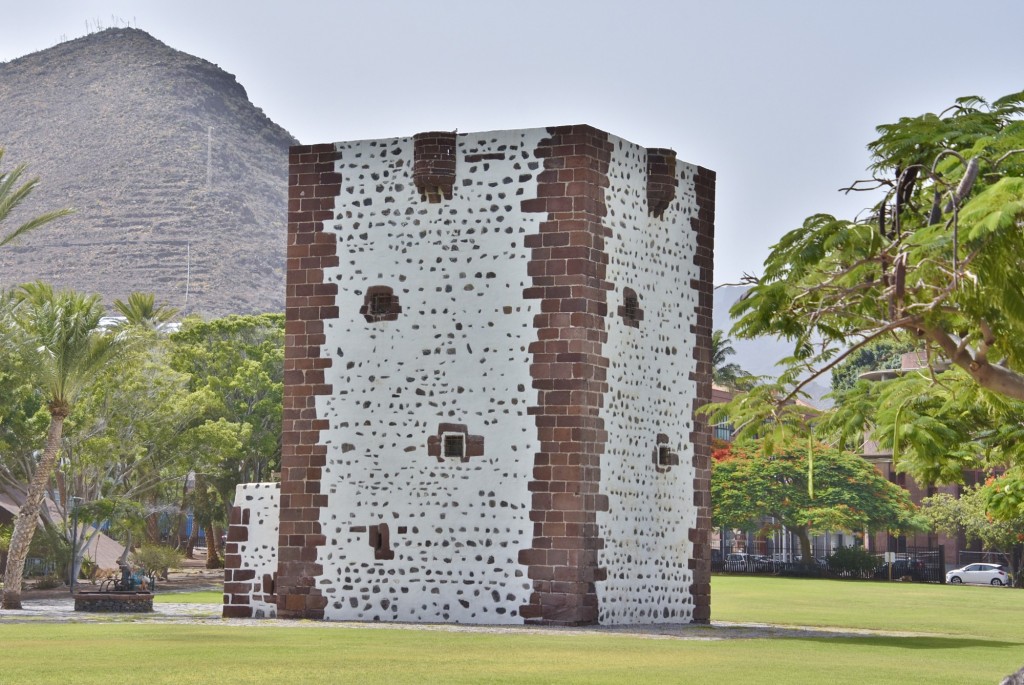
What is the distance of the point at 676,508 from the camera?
24281mm

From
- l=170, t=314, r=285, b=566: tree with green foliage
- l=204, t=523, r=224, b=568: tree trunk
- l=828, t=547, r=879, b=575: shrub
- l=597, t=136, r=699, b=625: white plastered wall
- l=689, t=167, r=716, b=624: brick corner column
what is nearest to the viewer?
l=597, t=136, r=699, b=625: white plastered wall

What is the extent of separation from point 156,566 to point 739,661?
32.8m

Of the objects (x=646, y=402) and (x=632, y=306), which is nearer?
(x=632, y=306)

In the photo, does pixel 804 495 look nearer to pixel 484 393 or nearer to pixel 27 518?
Answer: pixel 27 518

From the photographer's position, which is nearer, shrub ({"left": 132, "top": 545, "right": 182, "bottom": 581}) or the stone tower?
the stone tower

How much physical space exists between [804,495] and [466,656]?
43.8 meters

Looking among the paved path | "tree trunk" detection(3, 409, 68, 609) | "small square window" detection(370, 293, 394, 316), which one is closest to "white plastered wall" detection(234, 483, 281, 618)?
the paved path

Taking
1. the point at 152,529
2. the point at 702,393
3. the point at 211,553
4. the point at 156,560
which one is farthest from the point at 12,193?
the point at 152,529

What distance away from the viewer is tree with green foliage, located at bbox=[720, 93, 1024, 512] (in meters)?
10.3

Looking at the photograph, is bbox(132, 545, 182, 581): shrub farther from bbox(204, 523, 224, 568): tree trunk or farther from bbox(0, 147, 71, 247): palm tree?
bbox(0, 147, 71, 247): palm tree

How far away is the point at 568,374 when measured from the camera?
2244cm

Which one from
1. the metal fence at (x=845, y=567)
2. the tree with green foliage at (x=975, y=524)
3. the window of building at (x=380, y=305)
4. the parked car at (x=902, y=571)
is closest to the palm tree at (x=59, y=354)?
the window of building at (x=380, y=305)

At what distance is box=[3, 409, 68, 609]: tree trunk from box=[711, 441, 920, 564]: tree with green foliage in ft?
105

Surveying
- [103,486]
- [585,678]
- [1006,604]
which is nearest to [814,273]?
[585,678]
